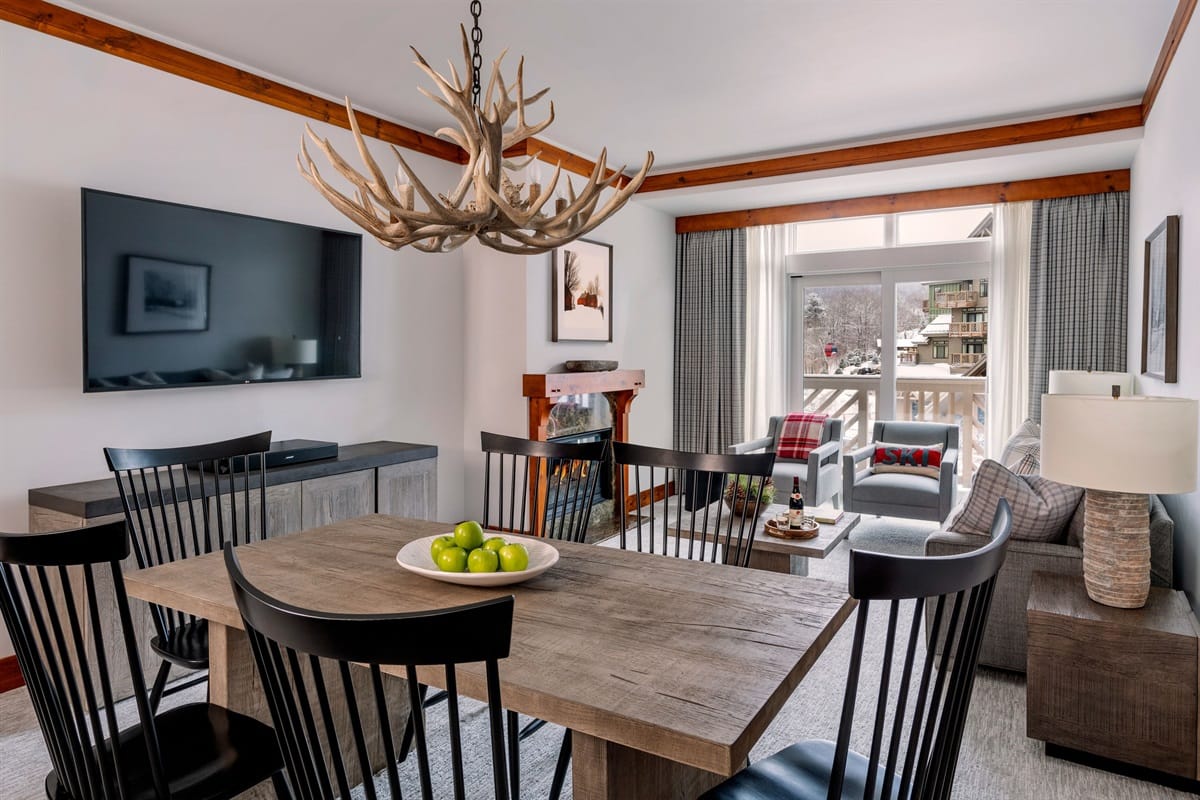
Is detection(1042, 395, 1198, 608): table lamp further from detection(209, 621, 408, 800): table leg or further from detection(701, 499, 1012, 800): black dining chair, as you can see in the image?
detection(209, 621, 408, 800): table leg

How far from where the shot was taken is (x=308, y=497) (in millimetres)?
3254

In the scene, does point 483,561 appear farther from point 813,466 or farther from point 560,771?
point 813,466

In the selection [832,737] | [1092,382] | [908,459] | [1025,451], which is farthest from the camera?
[908,459]

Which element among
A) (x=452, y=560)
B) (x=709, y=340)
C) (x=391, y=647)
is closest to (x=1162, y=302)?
(x=452, y=560)

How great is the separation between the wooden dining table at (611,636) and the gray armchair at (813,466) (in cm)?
331

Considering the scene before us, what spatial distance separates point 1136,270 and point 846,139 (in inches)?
74.3

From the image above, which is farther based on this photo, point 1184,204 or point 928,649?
point 1184,204

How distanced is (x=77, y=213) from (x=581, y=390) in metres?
2.84

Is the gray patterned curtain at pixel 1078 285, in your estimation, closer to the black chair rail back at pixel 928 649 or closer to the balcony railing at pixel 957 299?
the balcony railing at pixel 957 299

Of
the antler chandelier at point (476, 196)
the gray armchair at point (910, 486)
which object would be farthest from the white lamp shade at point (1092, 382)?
the antler chandelier at point (476, 196)

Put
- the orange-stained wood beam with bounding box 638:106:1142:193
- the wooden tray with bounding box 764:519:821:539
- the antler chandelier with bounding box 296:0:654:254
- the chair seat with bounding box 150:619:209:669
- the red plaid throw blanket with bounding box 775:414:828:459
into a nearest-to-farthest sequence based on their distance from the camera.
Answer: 1. the antler chandelier with bounding box 296:0:654:254
2. the chair seat with bounding box 150:619:209:669
3. the wooden tray with bounding box 764:519:821:539
4. the orange-stained wood beam with bounding box 638:106:1142:193
5. the red plaid throw blanket with bounding box 775:414:828:459

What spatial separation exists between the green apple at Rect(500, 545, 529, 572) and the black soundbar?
171cm

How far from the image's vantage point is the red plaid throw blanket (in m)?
5.59

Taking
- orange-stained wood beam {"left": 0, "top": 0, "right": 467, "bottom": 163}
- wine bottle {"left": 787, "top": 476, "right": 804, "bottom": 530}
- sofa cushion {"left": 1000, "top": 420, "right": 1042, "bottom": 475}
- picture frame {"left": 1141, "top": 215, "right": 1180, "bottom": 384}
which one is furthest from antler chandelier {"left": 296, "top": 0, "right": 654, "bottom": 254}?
picture frame {"left": 1141, "top": 215, "right": 1180, "bottom": 384}
